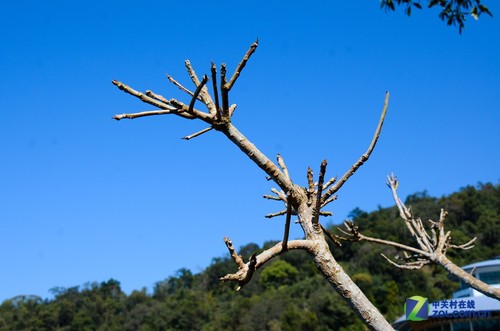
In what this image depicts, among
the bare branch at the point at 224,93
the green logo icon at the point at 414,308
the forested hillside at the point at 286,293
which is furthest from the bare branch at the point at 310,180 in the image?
the forested hillside at the point at 286,293

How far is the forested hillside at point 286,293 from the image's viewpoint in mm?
55438

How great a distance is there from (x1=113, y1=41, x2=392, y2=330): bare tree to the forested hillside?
4604cm

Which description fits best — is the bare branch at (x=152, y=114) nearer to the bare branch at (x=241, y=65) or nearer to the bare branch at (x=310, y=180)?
the bare branch at (x=241, y=65)

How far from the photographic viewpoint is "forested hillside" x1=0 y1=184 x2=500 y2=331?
55438mm

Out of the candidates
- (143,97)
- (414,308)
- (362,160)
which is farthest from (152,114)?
(414,308)

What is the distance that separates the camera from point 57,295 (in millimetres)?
95250

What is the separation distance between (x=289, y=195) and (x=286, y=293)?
6668 centimetres

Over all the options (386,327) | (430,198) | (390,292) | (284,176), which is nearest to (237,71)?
(284,176)

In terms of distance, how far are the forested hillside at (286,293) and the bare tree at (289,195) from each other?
46036 mm

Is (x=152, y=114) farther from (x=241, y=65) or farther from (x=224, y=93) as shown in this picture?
(x=241, y=65)

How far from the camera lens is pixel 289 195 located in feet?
8.34

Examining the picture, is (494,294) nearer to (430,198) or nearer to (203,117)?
(203,117)

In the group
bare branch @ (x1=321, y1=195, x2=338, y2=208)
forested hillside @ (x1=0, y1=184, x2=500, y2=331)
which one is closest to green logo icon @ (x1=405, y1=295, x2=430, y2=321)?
bare branch @ (x1=321, y1=195, x2=338, y2=208)

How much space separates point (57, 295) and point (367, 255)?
5041 centimetres
